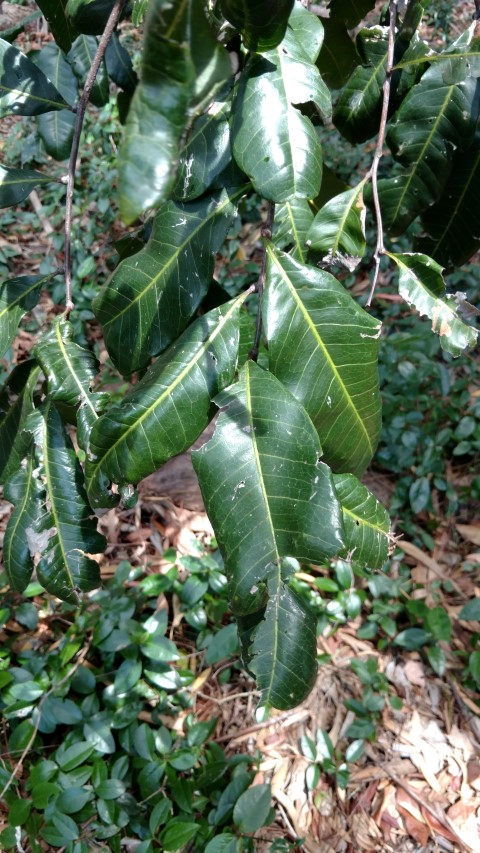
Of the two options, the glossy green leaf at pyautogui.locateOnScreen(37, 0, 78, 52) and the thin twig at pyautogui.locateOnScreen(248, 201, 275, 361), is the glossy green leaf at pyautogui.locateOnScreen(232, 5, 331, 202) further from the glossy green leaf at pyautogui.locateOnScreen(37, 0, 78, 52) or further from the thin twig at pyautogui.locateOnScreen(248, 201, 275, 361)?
the glossy green leaf at pyautogui.locateOnScreen(37, 0, 78, 52)

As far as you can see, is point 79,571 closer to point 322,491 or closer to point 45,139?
point 322,491

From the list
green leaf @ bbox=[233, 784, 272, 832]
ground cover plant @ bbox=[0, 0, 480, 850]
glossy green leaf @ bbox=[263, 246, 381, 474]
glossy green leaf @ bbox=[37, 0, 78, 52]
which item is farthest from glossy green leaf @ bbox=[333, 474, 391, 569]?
green leaf @ bbox=[233, 784, 272, 832]

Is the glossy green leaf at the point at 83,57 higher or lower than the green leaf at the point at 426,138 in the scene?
higher

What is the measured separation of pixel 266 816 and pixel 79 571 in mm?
1015

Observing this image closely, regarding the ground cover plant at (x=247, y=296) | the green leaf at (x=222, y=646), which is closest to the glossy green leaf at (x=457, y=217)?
the ground cover plant at (x=247, y=296)

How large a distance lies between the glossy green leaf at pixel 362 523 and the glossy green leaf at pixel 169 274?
10.2 inches

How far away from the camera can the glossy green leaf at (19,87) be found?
2.82ft

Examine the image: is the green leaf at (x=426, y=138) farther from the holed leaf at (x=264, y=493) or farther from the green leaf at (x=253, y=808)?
the green leaf at (x=253, y=808)

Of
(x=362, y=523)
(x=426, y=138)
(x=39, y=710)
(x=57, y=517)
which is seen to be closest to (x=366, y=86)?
(x=426, y=138)

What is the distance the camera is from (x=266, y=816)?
1.44 metres

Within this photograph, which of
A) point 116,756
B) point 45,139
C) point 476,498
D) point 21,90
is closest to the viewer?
point 21,90

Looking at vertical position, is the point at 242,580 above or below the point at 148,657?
above

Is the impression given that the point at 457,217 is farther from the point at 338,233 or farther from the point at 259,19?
the point at 259,19

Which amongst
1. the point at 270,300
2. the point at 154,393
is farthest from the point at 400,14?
the point at 154,393
